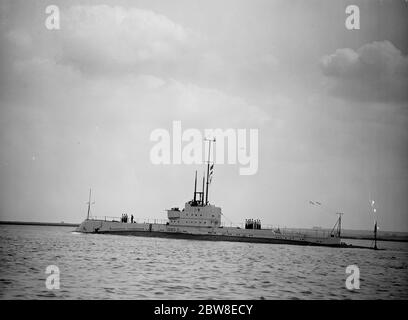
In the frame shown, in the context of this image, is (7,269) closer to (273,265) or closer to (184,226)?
(273,265)

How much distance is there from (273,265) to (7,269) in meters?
21.3

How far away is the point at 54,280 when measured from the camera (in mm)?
22922

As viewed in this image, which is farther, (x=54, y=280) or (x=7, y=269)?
(x=7, y=269)

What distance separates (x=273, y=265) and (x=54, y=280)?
62.6 feet
